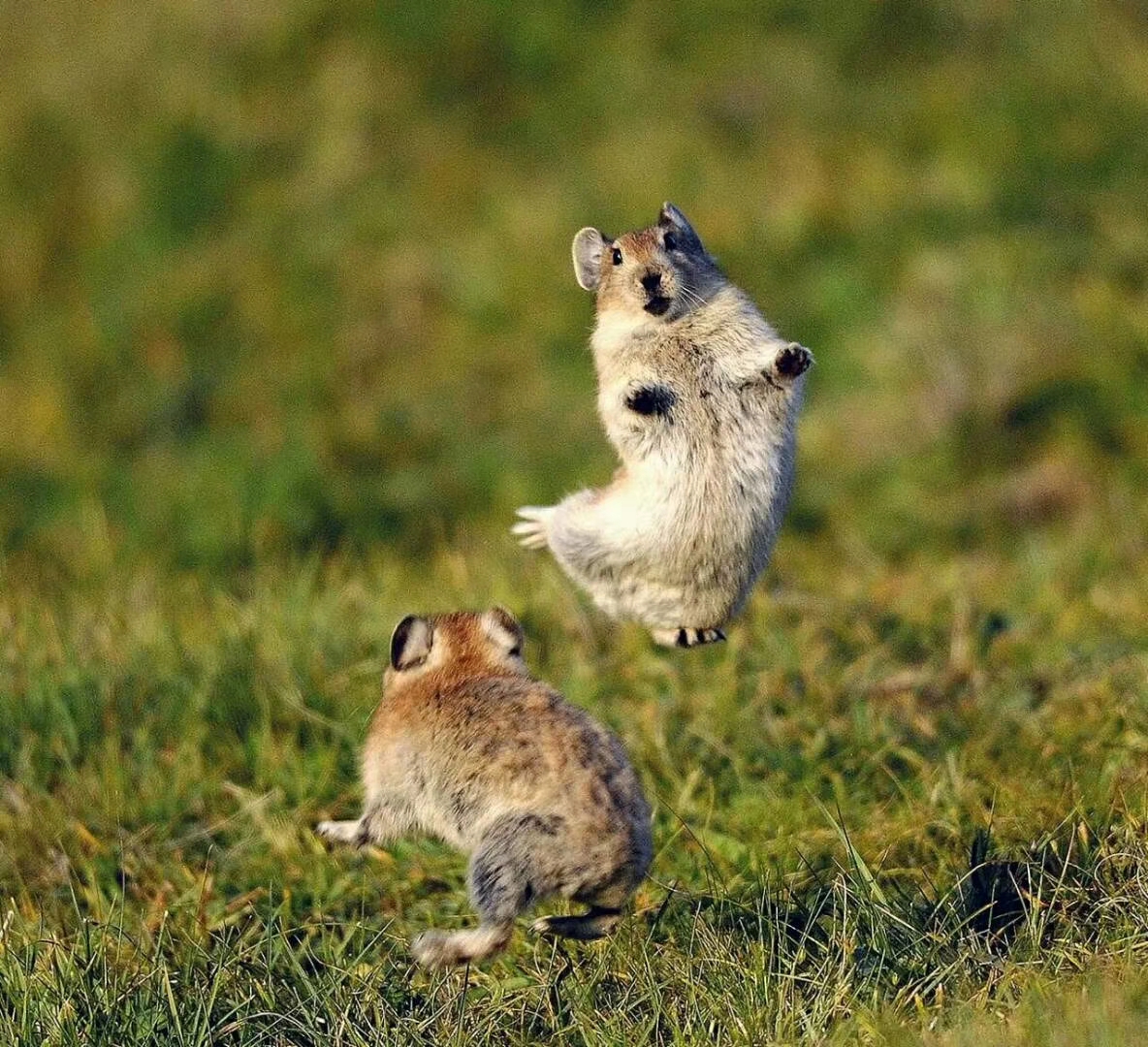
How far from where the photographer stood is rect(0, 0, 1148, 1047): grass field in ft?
15.3

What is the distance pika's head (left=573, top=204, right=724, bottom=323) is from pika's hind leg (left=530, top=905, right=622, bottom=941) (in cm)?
143

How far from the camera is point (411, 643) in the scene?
4641mm

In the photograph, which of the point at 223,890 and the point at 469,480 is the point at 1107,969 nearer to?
the point at 223,890

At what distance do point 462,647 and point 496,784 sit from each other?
0.50 metres

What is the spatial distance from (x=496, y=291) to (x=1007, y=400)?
12.0 feet

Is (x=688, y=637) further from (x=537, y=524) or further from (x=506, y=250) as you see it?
(x=506, y=250)

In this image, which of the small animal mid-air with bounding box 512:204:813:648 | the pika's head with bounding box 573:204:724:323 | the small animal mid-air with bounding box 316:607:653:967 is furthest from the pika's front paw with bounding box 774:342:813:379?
the small animal mid-air with bounding box 316:607:653:967

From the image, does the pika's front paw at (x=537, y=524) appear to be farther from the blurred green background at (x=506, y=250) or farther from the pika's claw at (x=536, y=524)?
the blurred green background at (x=506, y=250)

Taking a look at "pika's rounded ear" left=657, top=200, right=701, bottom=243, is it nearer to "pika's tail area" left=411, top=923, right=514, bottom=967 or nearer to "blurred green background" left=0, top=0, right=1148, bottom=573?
"pika's tail area" left=411, top=923, right=514, bottom=967

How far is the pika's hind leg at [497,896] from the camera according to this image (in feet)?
13.3

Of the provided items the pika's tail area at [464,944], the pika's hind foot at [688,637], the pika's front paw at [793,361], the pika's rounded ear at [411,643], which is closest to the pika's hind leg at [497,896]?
the pika's tail area at [464,944]

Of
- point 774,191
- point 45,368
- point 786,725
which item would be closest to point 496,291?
point 774,191

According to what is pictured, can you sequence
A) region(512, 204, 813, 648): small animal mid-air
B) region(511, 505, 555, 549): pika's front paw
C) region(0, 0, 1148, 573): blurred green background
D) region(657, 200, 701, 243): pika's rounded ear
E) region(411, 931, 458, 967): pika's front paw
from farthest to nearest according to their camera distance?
region(0, 0, 1148, 573): blurred green background → region(657, 200, 701, 243): pika's rounded ear → region(511, 505, 555, 549): pika's front paw → region(512, 204, 813, 648): small animal mid-air → region(411, 931, 458, 967): pika's front paw

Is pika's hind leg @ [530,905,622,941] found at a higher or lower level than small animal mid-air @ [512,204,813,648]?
lower
